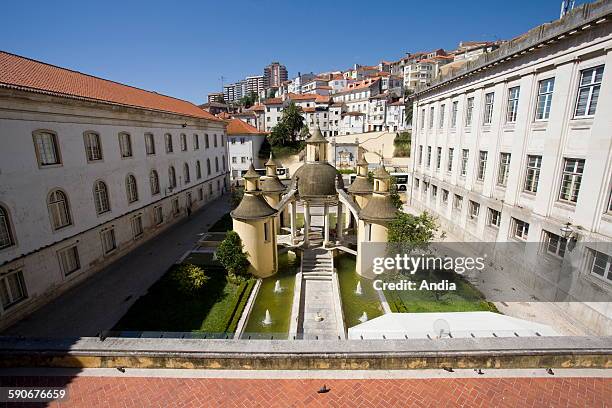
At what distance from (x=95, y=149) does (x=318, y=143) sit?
1539cm

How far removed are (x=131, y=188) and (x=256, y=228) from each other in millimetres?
13014

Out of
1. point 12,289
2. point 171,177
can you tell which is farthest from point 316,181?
point 12,289

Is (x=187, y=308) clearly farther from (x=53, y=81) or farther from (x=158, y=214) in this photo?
(x=53, y=81)

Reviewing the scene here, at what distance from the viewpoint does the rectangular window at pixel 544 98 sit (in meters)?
15.7

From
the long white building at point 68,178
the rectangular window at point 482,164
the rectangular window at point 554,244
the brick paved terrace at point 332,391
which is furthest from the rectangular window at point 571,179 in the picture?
the long white building at point 68,178

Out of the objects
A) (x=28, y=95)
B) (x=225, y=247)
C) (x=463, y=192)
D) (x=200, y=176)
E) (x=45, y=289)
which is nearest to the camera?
(x=28, y=95)

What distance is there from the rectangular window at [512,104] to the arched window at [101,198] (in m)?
27.7

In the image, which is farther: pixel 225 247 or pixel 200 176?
pixel 200 176

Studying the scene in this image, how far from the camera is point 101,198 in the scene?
66.7 feet

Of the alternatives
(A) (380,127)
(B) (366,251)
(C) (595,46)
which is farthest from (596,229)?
(A) (380,127)

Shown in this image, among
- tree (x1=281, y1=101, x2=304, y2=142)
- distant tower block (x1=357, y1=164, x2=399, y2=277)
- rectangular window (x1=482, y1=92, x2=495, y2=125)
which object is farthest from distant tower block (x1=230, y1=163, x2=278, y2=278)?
tree (x1=281, y1=101, x2=304, y2=142)

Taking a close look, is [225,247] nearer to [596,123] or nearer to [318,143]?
[318,143]

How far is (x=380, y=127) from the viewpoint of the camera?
80938 millimetres

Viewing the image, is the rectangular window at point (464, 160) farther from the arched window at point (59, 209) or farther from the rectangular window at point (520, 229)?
the arched window at point (59, 209)
